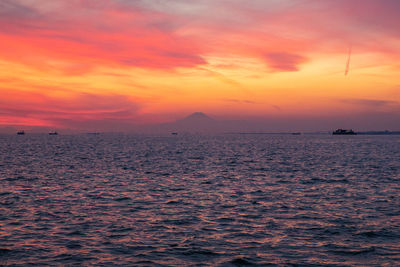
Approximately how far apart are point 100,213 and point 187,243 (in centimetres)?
913

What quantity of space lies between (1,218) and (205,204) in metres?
14.1

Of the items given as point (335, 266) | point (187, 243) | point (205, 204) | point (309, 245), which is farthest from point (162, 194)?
point (335, 266)

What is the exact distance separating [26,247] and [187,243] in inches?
307

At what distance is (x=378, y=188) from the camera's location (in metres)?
37.1

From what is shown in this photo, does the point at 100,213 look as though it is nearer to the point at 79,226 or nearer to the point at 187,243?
the point at 79,226

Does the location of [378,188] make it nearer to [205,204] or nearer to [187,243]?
[205,204]

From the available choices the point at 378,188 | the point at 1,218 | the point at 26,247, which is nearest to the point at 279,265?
the point at 26,247

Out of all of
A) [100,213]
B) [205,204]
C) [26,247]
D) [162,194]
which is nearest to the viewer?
[26,247]

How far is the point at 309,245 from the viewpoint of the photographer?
18188 millimetres

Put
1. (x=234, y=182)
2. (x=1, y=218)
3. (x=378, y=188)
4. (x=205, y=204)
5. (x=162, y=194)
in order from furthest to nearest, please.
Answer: (x=234, y=182), (x=378, y=188), (x=162, y=194), (x=205, y=204), (x=1, y=218)

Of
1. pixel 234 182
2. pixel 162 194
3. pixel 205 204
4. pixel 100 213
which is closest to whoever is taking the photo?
pixel 100 213

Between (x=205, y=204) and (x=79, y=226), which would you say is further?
(x=205, y=204)

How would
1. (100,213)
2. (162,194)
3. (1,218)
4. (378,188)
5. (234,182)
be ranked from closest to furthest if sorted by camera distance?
(1,218), (100,213), (162,194), (378,188), (234,182)

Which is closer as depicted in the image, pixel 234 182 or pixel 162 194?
pixel 162 194
